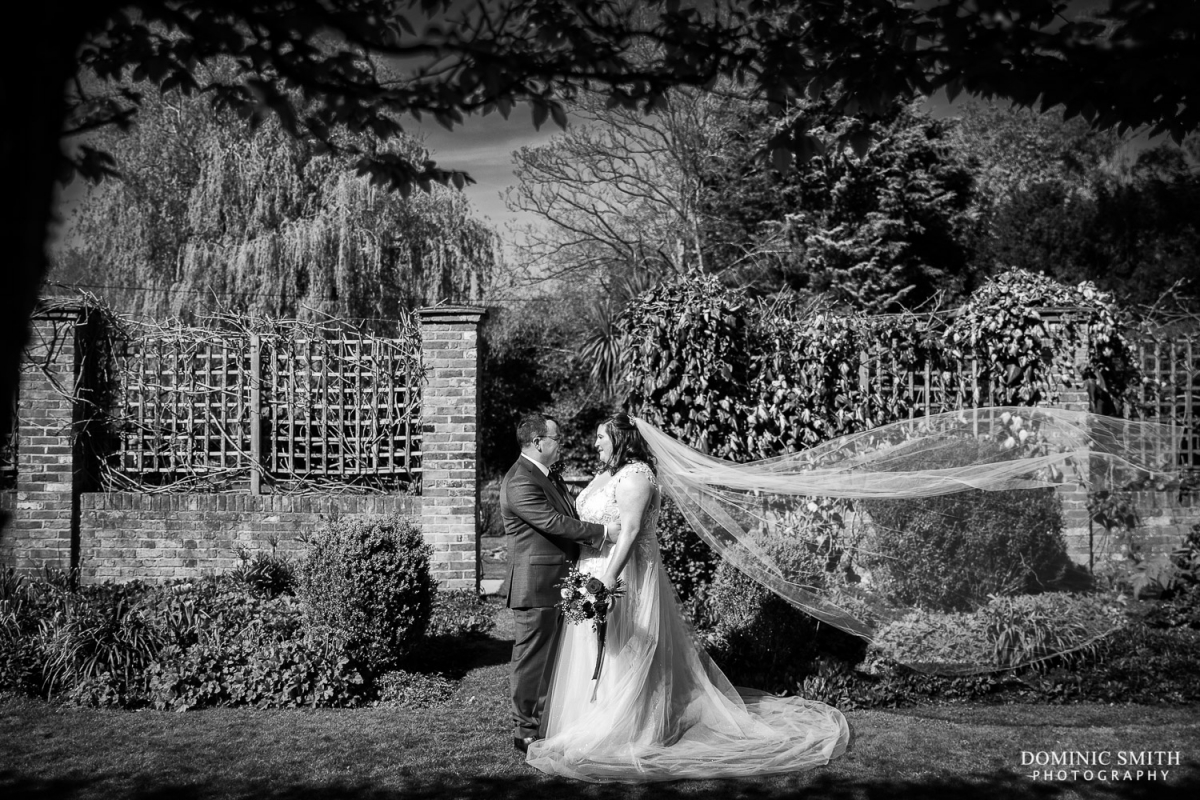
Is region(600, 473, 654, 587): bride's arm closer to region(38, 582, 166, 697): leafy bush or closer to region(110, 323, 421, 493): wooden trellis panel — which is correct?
region(38, 582, 166, 697): leafy bush

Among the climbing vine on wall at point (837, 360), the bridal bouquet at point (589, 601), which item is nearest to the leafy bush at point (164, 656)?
the bridal bouquet at point (589, 601)

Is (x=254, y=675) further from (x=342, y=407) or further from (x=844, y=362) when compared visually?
(x=844, y=362)

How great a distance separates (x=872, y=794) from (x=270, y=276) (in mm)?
16835

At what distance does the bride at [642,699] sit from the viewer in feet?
17.1

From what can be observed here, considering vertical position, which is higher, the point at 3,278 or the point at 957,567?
the point at 3,278

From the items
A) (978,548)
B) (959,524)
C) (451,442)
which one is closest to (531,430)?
(959,524)

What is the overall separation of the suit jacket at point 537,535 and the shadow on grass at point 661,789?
1120 millimetres

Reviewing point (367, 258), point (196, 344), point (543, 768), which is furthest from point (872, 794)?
point (367, 258)

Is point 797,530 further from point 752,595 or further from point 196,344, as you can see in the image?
point 196,344

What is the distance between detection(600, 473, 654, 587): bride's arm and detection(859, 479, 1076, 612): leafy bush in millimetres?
1814

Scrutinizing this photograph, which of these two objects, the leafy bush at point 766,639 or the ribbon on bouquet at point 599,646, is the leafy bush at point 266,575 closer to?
the ribbon on bouquet at point 599,646

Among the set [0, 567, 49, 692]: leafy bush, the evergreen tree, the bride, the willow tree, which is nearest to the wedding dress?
the bride

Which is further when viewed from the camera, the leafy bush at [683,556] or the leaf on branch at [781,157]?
the leafy bush at [683,556]

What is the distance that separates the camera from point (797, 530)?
21.2 feet
